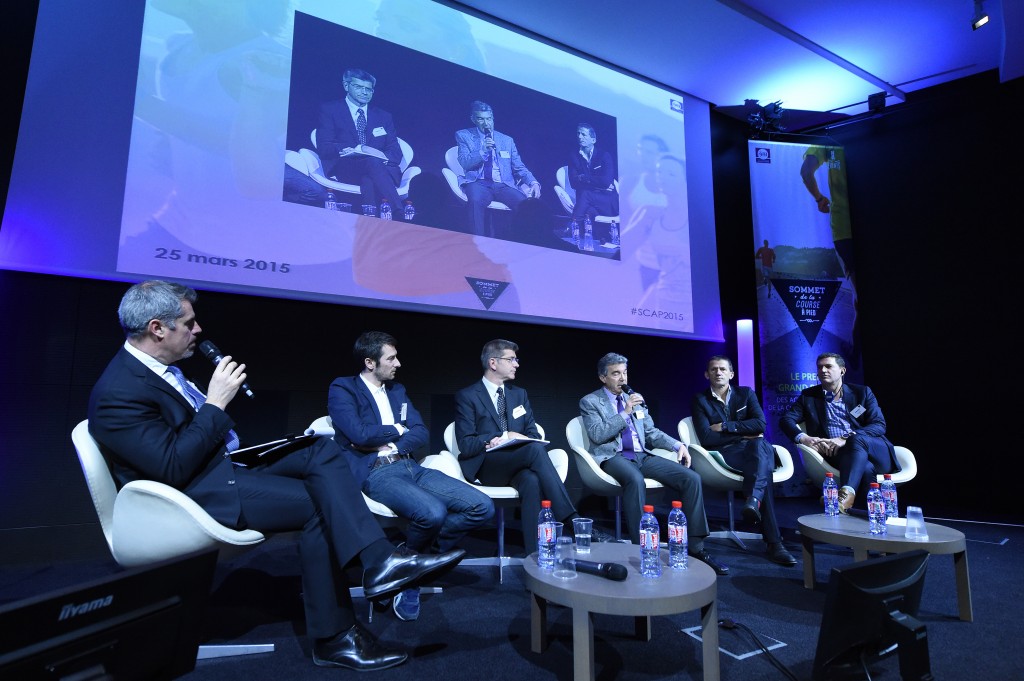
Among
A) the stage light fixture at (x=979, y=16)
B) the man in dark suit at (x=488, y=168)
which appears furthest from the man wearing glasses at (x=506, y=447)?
the stage light fixture at (x=979, y=16)

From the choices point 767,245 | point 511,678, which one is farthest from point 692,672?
point 767,245

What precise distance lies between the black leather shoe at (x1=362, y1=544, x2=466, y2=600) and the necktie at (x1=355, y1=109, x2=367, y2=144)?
2860mm

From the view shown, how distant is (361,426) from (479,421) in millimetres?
756

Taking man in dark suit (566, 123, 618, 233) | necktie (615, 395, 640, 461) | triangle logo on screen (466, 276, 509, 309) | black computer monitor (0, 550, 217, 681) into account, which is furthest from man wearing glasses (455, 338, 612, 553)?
black computer monitor (0, 550, 217, 681)

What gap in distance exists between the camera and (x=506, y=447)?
3.04 metres

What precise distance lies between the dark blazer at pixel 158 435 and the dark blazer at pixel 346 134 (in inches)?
86.7

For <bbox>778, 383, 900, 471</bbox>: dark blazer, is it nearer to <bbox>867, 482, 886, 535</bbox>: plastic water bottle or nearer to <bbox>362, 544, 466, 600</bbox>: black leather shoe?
<bbox>867, 482, 886, 535</bbox>: plastic water bottle

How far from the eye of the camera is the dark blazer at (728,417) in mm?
3857

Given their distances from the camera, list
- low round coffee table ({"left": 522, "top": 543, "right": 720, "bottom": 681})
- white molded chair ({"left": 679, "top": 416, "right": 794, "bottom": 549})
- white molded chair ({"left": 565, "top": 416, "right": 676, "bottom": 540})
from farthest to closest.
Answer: white molded chair ({"left": 679, "top": 416, "right": 794, "bottom": 549}) → white molded chair ({"left": 565, "top": 416, "right": 676, "bottom": 540}) → low round coffee table ({"left": 522, "top": 543, "right": 720, "bottom": 681})

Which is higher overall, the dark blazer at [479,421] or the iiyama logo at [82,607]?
the dark blazer at [479,421]

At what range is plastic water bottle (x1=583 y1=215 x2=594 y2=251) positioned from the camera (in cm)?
466

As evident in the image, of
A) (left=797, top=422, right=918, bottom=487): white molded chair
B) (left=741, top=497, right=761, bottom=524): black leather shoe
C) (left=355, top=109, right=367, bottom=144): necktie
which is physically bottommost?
(left=741, top=497, right=761, bottom=524): black leather shoe

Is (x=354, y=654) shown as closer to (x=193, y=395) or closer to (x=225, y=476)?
(x=225, y=476)

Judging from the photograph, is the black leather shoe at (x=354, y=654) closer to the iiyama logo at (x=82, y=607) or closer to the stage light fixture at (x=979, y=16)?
the iiyama logo at (x=82, y=607)
